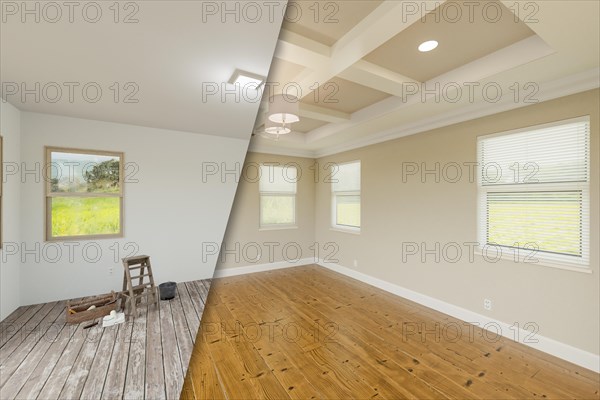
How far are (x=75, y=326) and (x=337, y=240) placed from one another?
11.8 feet

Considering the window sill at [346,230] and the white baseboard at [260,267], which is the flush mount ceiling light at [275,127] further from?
the white baseboard at [260,267]

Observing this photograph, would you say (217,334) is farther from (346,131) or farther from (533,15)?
(533,15)

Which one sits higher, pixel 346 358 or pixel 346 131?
pixel 346 131

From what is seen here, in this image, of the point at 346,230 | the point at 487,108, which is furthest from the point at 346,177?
the point at 487,108

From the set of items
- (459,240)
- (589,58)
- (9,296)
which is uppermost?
(589,58)

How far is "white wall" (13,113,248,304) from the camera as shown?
3021 millimetres

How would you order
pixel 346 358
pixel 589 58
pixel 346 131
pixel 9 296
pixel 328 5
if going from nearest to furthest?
pixel 328 5 < pixel 589 58 < pixel 346 358 < pixel 9 296 < pixel 346 131

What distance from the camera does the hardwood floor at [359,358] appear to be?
5.70ft

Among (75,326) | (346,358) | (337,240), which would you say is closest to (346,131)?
(337,240)

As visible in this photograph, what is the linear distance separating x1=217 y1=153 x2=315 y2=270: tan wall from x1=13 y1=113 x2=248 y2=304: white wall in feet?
1.16

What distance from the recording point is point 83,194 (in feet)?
10.6

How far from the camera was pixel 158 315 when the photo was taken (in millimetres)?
2789

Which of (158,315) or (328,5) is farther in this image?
(158,315)

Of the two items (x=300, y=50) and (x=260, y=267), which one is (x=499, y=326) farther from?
(x=260, y=267)
